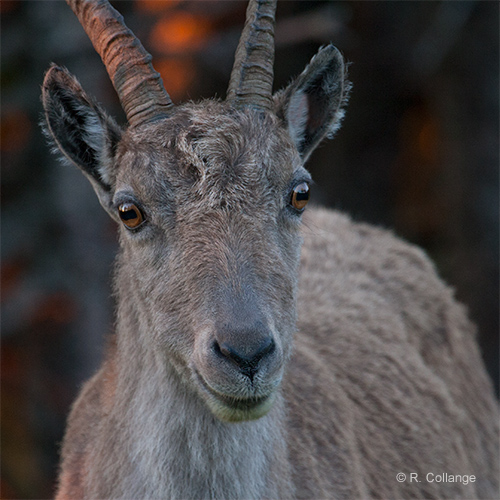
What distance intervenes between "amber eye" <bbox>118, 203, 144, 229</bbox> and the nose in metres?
1.06

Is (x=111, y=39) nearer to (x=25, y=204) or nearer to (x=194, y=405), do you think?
(x=194, y=405)

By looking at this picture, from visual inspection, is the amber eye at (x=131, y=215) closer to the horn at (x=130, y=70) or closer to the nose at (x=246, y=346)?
the horn at (x=130, y=70)

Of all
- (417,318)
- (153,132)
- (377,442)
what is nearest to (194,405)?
(153,132)

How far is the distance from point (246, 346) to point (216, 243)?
2.41ft

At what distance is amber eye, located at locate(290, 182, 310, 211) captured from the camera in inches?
190

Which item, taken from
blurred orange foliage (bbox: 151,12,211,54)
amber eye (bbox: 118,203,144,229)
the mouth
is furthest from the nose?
blurred orange foliage (bbox: 151,12,211,54)

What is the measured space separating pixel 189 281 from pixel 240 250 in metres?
0.34

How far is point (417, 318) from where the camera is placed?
285 inches

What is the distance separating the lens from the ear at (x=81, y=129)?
498cm

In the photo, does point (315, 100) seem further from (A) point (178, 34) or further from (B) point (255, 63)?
(A) point (178, 34)

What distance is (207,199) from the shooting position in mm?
4473

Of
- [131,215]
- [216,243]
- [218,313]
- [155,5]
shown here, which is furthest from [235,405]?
[155,5]

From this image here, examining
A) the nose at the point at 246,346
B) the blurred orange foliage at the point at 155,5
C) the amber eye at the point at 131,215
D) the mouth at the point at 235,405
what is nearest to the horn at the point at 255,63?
the amber eye at the point at 131,215

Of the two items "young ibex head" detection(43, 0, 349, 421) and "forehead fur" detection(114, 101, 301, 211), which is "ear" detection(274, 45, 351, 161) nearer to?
"young ibex head" detection(43, 0, 349, 421)
